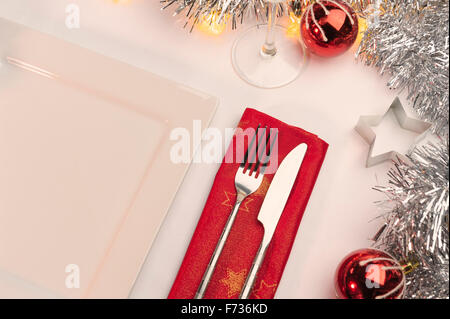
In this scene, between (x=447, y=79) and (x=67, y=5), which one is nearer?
(x=447, y=79)

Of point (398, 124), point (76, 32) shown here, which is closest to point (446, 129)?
point (398, 124)

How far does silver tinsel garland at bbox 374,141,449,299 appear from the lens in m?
0.49

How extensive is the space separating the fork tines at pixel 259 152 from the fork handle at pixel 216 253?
45 millimetres

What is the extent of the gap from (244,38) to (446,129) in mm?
300

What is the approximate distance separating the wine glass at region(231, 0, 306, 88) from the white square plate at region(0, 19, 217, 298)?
0.31 feet

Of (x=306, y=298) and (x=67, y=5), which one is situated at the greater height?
(x=67, y=5)

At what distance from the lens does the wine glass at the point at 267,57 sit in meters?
0.63

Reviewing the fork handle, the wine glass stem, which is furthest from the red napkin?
the wine glass stem

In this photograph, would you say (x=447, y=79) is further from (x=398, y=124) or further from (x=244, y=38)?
(x=244, y=38)

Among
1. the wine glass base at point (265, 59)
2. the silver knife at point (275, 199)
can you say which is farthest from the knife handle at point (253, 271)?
the wine glass base at point (265, 59)

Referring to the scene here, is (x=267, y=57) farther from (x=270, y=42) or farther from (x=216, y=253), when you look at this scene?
(x=216, y=253)

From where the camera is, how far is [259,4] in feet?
2.07

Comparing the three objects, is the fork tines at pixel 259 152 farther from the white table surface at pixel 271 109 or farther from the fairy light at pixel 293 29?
the fairy light at pixel 293 29

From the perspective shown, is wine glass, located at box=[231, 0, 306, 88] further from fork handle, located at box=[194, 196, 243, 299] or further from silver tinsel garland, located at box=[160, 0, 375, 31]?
A: fork handle, located at box=[194, 196, 243, 299]
